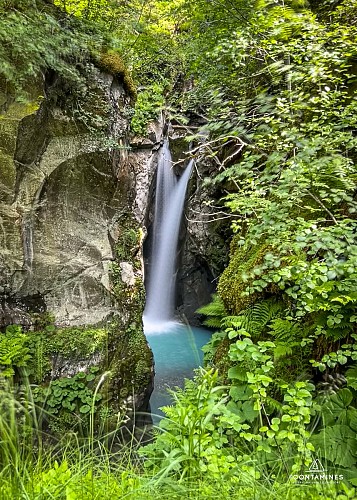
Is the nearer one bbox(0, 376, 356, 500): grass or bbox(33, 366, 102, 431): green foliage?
bbox(0, 376, 356, 500): grass

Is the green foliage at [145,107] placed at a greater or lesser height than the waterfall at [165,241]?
greater

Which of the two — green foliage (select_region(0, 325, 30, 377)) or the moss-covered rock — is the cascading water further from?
green foliage (select_region(0, 325, 30, 377))

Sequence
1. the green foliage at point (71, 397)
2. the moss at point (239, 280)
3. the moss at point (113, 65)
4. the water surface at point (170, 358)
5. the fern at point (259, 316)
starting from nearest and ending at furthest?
the fern at point (259, 316) → the moss at point (239, 280) → the green foliage at point (71, 397) → the moss at point (113, 65) → the water surface at point (170, 358)

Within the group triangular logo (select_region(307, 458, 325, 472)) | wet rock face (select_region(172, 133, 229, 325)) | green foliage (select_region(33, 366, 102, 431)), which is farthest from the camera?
wet rock face (select_region(172, 133, 229, 325))

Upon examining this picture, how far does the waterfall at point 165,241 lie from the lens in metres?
11.0

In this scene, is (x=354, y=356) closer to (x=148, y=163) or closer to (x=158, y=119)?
(x=148, y=163)

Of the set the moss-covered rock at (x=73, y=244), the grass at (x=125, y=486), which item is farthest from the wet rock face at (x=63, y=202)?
the grass at (x=125, y=486)

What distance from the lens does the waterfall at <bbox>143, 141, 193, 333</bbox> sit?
1098 centimetres

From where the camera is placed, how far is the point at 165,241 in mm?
11328

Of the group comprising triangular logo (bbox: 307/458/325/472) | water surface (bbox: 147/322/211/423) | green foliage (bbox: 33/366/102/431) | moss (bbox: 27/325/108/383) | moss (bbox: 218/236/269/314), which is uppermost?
moss (bbox: 218/236/269/314)

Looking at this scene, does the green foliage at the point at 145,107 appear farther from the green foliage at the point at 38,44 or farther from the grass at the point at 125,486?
the grass at the point at 125,486

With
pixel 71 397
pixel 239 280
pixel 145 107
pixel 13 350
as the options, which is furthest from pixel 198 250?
pixel 239 280

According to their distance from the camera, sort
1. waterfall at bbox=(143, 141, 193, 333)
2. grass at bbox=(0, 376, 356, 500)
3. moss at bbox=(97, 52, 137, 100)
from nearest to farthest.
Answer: grass at bbox=(0, 376, 356, 500) < moss at bbox=(97, 52, 137, 100) < waterfall at bbox=(143, 141, 193, 333)

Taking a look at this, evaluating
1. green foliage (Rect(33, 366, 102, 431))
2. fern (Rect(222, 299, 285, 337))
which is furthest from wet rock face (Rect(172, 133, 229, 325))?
fern (Rect(222, 299, 285, 337))
